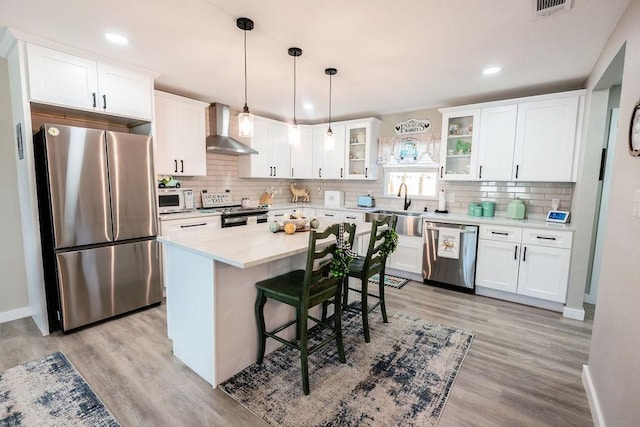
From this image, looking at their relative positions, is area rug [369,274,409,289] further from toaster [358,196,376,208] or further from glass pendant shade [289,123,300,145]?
glass pendant shade [289,123,300,145]

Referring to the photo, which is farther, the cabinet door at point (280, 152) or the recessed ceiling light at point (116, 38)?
the cabinet door at point (280, 152)

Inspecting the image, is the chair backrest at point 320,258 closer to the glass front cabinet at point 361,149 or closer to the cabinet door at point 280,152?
the glass front cabinet at point 361,149

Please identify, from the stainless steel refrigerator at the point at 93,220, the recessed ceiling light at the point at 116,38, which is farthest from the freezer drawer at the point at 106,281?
the recessed ceiling light at the point at 116,38

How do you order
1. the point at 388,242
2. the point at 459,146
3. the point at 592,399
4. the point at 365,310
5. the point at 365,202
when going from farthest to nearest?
the point at 365,202, the point at 459,146, the point at 388,242, the point at 365,310, the point at 592,399

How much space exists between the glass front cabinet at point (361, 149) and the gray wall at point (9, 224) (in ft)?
13.3

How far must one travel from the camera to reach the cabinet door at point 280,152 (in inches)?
200

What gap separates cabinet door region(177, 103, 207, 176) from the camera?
12.6ft

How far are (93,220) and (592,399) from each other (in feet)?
13.1

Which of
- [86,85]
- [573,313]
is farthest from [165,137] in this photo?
[573,313]

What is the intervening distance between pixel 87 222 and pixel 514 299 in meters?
4.59

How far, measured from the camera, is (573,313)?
313 centimetres

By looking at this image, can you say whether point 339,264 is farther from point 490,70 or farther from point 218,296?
point 490,70

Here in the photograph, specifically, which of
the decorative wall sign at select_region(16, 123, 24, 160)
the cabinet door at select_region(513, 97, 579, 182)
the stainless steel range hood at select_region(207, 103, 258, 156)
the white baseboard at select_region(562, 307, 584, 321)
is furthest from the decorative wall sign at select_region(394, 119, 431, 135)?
the decorative wall sign at select_region(16, 123, 24, 160)

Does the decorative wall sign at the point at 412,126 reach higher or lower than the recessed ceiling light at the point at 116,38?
lower
